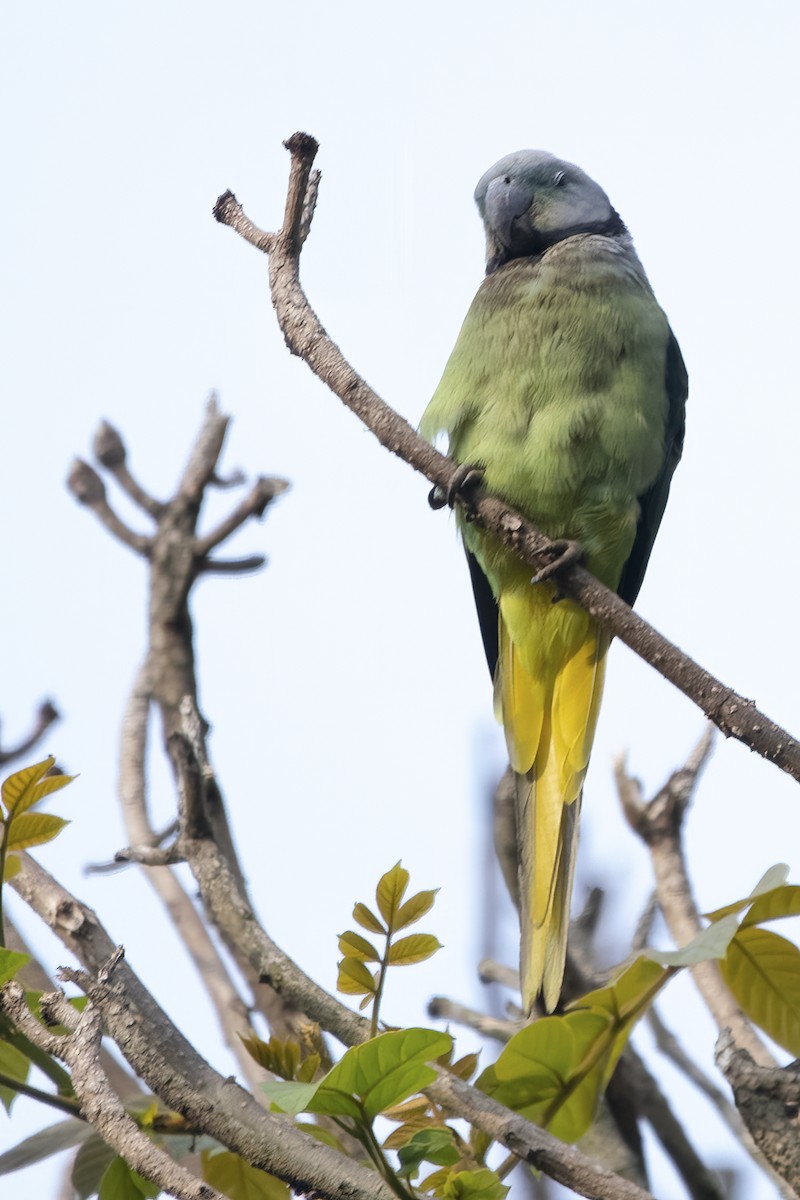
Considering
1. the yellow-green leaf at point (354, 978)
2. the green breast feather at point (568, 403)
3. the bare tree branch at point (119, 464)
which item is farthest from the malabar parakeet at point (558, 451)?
the yellow-green leaf at point (354, 978)

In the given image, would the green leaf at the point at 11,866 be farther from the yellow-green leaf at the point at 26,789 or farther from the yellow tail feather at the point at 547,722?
the yellow tail feather at the point at 547,722

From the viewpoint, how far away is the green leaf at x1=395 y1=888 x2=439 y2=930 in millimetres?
1479

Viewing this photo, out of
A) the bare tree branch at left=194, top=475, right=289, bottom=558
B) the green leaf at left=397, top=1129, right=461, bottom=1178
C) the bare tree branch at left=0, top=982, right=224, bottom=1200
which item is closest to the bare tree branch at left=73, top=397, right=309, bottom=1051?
the bare tree branch at left=194, top=475, right=289, bottom=558

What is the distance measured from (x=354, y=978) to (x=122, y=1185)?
34cm

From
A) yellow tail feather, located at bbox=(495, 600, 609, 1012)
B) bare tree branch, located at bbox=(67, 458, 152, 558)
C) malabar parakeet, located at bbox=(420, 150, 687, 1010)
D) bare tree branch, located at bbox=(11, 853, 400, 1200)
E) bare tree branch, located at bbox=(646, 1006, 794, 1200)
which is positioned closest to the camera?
bare tree branch, located at bbox=(11, 853, 400, 1200)

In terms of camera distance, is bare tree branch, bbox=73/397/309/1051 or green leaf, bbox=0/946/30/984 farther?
bare tree branch, bbox=73/397/309/1051

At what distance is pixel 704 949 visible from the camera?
1309 mm

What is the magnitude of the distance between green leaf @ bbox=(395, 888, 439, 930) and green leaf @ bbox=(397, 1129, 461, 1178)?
248mm

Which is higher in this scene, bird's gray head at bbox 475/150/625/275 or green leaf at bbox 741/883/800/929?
bird's gray head at bbox 475/150/625/275

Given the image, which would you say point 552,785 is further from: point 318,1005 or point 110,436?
point 110,436

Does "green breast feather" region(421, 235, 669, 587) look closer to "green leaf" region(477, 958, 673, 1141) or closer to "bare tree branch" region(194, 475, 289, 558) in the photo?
"bare tree branch" region(194, 475, 289, 558)

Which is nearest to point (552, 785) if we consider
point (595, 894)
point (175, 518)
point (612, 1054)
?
point (595, 894)

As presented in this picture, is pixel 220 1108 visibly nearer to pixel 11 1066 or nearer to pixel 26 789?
pixel 11 1066

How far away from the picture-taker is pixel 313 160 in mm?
1935
